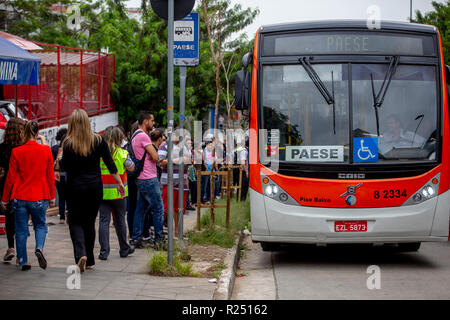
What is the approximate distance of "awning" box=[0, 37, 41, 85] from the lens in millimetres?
8969

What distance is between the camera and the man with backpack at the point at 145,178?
30.5ft

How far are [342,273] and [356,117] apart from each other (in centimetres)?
200

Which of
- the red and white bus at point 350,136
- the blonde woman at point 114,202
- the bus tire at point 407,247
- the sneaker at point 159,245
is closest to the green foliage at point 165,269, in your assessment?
the blonde woman at point 114,202

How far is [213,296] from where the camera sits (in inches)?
254

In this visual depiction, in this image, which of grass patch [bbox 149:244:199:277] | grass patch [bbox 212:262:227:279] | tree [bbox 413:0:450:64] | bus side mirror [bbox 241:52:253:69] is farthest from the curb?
tree [bbox 413:0:450:64]

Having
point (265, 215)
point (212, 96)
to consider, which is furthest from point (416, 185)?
point (212, 96)

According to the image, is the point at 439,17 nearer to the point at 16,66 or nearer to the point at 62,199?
the point at 62,199

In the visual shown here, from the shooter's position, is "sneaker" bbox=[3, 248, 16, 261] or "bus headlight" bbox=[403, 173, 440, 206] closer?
"sneaker" bbox=[3, 248, 16, 261]

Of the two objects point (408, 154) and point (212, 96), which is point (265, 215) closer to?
point (408, 154)

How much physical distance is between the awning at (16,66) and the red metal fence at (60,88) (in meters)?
5.82

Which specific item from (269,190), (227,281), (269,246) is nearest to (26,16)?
(269,246)

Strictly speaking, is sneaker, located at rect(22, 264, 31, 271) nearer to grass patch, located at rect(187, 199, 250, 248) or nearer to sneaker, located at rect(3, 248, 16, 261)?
sneaker, located at rect(3, 248, 16, 261)

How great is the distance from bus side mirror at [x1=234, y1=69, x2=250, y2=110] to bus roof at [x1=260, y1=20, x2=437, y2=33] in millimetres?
665

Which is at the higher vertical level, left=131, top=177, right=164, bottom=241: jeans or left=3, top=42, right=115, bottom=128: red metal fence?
left=3, top=42, right=115, bottom=128: red metal fence
